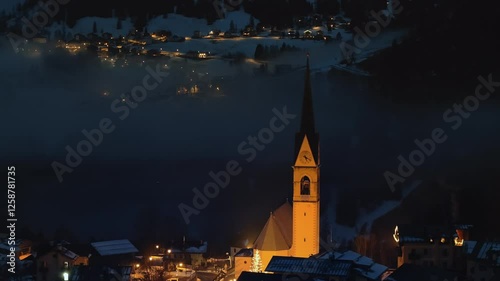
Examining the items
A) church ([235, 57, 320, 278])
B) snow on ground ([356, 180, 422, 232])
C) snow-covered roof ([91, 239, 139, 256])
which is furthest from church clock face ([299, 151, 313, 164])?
snow-covered roof ([91, 239, 139, 256])

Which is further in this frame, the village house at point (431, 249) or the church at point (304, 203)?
the church at point (304, 203)

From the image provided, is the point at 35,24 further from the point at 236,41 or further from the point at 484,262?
the point at 484,262

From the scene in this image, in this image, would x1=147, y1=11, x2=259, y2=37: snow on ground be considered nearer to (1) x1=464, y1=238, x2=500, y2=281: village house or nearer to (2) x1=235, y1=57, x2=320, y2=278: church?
(2) x1=235, y1=57, x2=320, y2=278: church

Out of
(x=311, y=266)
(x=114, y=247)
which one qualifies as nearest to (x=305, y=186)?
(x=311, y=266)

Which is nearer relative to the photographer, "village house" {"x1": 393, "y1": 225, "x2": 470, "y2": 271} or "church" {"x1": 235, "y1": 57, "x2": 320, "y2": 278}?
"village house" {"x1": 393, "y1": 225, "x2": 470, "y2": 271}

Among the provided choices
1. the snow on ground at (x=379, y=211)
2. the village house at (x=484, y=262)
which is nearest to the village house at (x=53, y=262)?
the snow on ground at (x=379, y=211)

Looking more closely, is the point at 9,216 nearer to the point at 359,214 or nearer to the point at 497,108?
the point at 359,214

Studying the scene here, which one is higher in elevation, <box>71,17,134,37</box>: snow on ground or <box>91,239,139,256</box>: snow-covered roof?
<box>71,17,134,37</box>: snow on ground

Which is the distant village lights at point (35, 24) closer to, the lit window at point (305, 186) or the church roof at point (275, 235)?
the church roof at point (275, 235)
